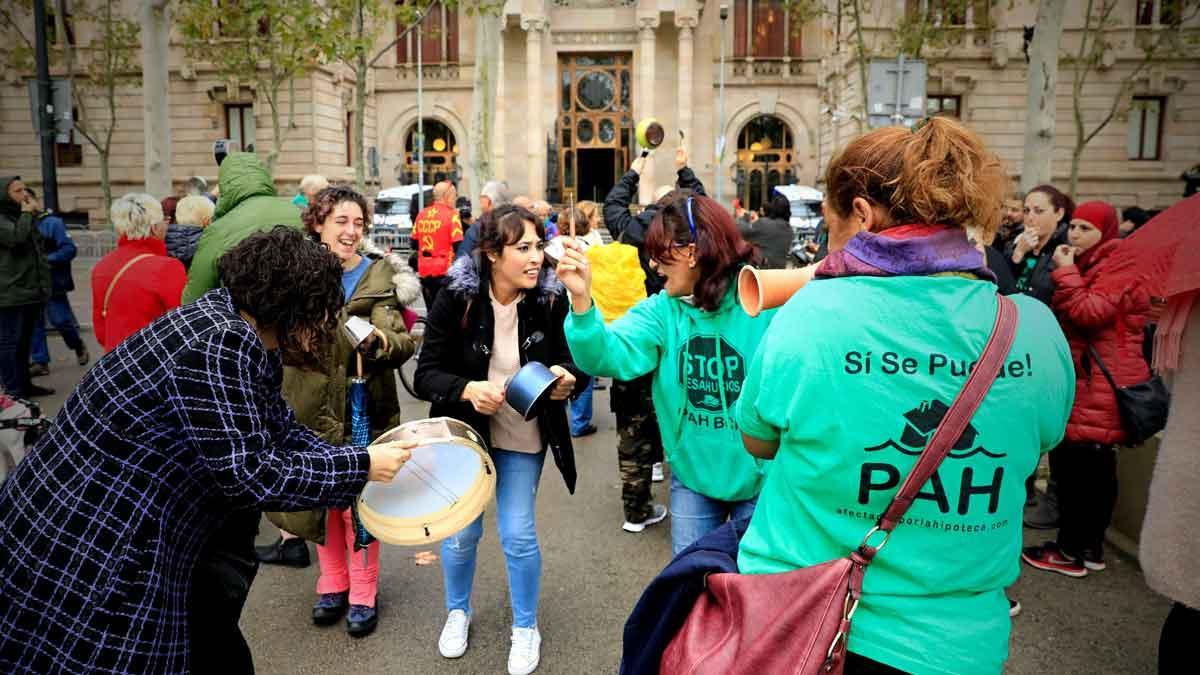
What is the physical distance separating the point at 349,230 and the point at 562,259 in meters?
1.69

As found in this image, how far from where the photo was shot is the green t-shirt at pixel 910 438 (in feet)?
5.43

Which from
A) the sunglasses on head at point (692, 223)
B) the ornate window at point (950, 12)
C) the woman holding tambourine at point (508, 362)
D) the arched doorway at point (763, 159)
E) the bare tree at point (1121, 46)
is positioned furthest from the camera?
the arched doorway at point (763, 159)

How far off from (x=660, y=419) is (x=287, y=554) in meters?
2.74

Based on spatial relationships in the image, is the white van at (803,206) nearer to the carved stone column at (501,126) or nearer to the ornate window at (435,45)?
the carved stone column at (501,126)

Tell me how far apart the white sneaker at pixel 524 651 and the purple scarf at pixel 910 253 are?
254cm

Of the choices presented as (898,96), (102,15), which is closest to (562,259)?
(898,96)

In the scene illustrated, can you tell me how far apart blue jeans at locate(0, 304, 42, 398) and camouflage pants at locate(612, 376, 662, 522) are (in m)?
6.20

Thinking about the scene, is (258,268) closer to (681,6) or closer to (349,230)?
(349,230)

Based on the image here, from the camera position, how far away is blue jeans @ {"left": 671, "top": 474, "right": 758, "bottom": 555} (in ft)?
10.3

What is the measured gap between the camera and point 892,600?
170cm

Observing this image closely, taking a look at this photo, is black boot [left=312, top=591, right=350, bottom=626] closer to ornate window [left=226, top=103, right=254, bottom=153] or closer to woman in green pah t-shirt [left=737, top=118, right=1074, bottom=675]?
woman in green pah t-shirt [left=737, top=118, right=1074, bottom=675]

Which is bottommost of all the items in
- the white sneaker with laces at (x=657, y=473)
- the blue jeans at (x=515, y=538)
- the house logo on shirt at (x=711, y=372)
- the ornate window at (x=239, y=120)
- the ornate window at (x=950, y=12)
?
the white sneaker with laces at (x=657, y=473)

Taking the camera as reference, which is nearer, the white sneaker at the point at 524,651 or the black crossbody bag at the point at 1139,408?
the white sneaker at the point at 524,651

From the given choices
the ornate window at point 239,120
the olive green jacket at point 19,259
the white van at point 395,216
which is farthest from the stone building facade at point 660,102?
the olive green jacket at point 19,259
